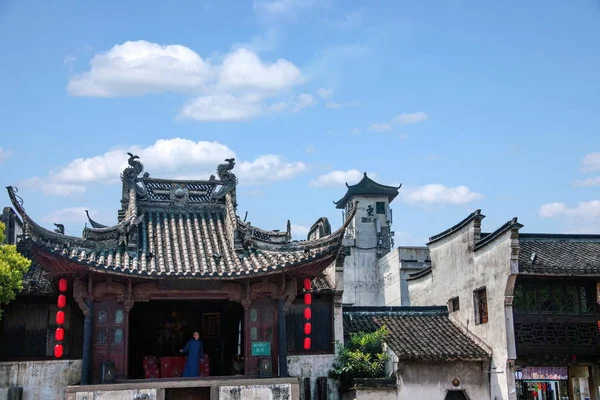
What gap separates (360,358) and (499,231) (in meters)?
5.52

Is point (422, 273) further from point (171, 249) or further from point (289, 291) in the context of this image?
point (171, 249)

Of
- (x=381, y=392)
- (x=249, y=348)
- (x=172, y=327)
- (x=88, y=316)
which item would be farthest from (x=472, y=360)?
(x=88, y=316)

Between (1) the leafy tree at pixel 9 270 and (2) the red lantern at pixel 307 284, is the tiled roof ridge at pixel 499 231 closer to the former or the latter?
(2) the red lantern at pixel 307 284

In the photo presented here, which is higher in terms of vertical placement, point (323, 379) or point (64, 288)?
point (64, 288)

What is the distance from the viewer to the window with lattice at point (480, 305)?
905 inches

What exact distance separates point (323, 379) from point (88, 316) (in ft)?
23.6

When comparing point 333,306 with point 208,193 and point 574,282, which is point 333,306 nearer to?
point 208,193

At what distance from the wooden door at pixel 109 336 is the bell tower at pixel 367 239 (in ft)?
91.2

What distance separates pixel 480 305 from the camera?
23.4 metres

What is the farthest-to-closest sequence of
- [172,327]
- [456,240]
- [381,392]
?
[456,240]
[172,327]
[381,392]

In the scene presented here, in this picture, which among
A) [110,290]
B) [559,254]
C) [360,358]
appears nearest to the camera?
[110,290]

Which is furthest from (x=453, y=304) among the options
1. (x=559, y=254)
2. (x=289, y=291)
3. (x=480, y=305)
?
(x=289, y=291)

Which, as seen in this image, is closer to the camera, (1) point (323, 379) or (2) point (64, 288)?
(2) point (64, 288)

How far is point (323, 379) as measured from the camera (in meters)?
21.3
